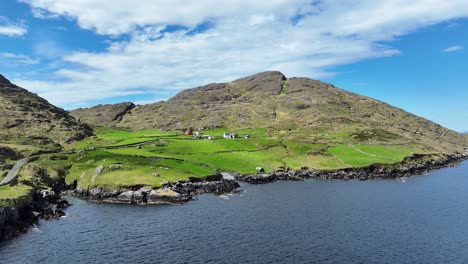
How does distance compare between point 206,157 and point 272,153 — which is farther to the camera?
point 272,153

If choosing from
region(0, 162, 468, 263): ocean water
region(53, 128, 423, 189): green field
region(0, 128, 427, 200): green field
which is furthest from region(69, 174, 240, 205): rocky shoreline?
region(0, 162, 468, 263): ocean water

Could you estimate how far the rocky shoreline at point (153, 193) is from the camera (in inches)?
4331

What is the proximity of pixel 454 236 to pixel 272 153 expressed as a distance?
11063 cm

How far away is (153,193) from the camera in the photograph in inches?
4375

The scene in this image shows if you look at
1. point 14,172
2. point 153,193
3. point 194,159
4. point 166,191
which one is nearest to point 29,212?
point 153,193

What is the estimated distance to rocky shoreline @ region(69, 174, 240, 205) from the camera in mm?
110000

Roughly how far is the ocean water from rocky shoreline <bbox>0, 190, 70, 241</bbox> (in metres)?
2.99

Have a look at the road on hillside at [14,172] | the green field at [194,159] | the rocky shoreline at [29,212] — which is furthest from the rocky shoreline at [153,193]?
the road on hillside at [14,172]

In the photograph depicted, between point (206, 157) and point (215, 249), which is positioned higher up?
point (206, 157)

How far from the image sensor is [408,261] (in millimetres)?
65250

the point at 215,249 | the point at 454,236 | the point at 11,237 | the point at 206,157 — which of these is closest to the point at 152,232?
the point at 215,249

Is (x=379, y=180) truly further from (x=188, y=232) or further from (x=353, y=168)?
(x=188, y=232)

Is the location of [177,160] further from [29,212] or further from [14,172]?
[29,212]

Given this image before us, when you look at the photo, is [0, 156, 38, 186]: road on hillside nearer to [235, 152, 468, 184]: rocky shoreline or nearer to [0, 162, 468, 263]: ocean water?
[0, 162, 468, 263]: ocean water
